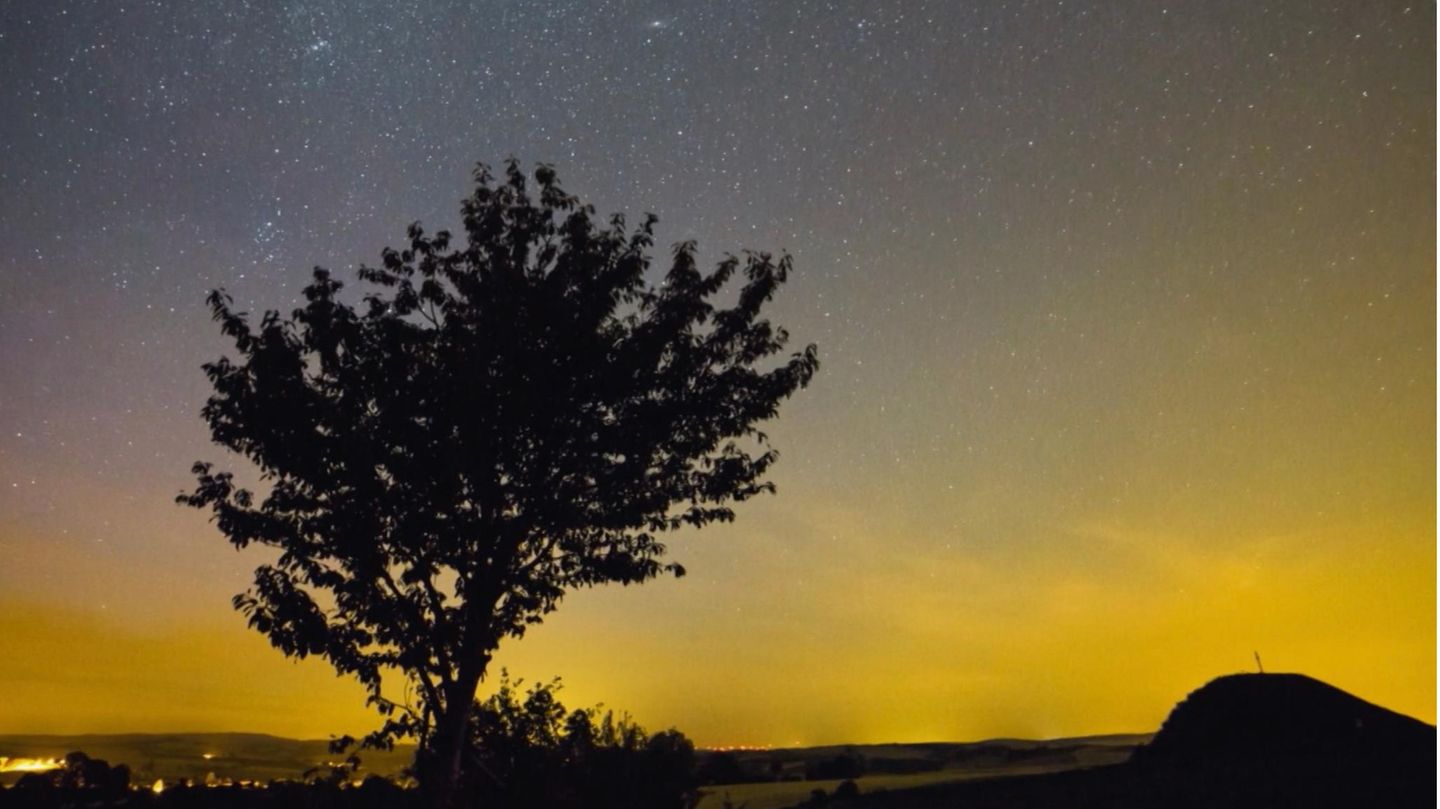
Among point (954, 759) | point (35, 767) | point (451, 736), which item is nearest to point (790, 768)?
point (954, 759)

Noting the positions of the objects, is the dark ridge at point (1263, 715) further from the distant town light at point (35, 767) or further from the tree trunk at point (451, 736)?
the distant town light at point (35, 767)

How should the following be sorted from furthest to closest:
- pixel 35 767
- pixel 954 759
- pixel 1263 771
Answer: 1. pixel 954 759
2. pixel 35 767
3. pixel 1263 771

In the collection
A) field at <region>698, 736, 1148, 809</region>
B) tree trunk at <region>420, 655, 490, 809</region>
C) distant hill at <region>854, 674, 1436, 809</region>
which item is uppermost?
tree trunk at <region>420, 655, 490, 809</region>

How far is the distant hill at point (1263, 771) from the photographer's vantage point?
14438 millimetres

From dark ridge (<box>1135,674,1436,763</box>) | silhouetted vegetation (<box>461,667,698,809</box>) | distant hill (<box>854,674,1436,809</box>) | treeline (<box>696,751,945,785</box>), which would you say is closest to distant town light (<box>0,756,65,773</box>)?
silhouetted vegetation (<box>461,667,698,809</box>)

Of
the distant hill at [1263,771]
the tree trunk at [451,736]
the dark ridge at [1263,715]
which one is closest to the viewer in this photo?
the tree trunk at [451,736]

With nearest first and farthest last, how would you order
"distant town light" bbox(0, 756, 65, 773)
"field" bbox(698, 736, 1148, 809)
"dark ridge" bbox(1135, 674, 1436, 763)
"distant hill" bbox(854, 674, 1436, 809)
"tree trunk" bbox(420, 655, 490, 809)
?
1. "tree trunk" bbox(420, 655, 490, 809)
2. "distant hill" bbox(854, 674, 1436, 809)
3. "distant town light" bbox(0, 756, 65, 773)
4. "dark ridge" bbox(1135, 674, 1436, 763)
5. "field" bbox(698, 736, 1148, 809)

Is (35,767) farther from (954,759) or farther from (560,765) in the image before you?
(954,759)

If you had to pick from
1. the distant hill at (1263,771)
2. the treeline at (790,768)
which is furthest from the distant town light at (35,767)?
the treeline at (790,768)

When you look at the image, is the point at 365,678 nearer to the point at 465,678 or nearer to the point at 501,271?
the point at 465,678

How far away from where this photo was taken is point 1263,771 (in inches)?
680

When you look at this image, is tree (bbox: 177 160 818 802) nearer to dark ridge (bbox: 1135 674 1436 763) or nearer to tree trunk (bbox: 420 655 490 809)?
tree trunk (bbox: 420 655 490 809)

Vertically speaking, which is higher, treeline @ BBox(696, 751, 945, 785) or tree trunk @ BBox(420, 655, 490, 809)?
tree trunk @ BBox(420, 655, 490, 809)

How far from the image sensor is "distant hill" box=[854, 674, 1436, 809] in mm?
14438
